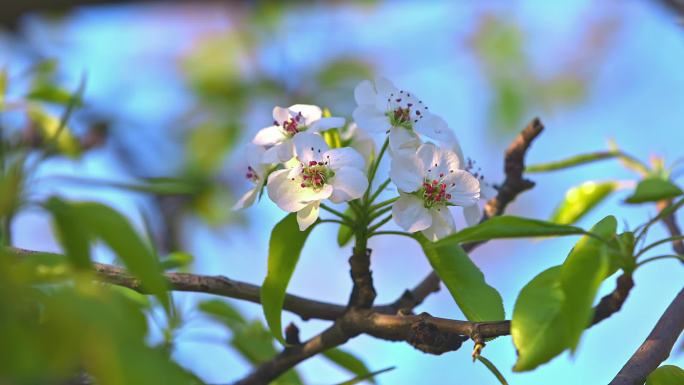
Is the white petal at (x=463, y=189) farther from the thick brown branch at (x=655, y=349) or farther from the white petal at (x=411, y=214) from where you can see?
the thick brown branch at (x=655, y=349)

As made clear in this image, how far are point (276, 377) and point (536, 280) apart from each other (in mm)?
616

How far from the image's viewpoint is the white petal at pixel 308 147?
58.6 inches

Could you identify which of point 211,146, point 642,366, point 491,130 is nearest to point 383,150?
point 642,366

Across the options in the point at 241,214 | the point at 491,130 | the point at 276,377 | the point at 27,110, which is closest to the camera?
the point at 276,377

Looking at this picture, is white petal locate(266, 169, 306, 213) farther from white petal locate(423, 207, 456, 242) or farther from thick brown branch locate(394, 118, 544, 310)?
thick brown branch locate(394, 118, 544, 310)

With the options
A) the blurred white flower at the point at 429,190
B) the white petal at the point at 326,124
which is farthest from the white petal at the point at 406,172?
the white petal at the point at 326,124

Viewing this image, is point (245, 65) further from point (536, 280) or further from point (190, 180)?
point (536, 280)

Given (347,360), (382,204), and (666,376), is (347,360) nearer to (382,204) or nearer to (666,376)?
(382,204)

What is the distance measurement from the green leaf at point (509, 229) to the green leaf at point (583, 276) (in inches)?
1.5

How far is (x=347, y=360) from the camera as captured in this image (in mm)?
1825

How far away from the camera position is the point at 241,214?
408cm

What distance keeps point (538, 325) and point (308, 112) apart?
0.65 meters

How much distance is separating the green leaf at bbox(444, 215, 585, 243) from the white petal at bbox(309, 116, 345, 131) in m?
0.44

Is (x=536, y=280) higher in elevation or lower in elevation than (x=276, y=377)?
lower
